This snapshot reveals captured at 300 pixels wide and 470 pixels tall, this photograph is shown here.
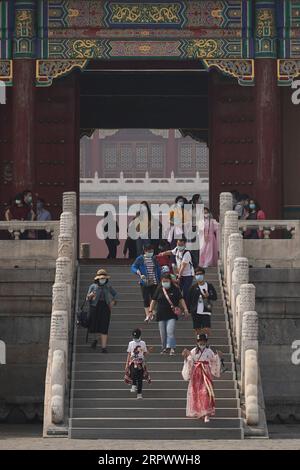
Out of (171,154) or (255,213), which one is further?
(171,154)

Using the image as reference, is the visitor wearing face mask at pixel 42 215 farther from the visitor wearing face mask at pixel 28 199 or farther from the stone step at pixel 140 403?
the stone step at pixel 140 403

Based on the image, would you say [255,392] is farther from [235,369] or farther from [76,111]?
[76,111]

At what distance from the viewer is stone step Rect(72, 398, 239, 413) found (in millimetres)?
30219

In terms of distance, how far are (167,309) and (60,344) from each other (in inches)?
96.2

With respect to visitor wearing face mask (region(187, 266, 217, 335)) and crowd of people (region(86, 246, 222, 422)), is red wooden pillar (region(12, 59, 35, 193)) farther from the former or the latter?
visitor wearing face mask (region(187, 266, 217, 335))

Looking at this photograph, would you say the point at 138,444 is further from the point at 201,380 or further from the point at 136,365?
A: the point at 136,365

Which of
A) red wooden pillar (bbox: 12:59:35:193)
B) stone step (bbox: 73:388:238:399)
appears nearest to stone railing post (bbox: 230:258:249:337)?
stone step (bbox: 73:388:238:399)

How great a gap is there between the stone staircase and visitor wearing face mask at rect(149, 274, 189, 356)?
9.8 inches

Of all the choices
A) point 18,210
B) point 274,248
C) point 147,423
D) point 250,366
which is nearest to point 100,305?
point 147,423

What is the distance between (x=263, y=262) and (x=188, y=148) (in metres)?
44.0

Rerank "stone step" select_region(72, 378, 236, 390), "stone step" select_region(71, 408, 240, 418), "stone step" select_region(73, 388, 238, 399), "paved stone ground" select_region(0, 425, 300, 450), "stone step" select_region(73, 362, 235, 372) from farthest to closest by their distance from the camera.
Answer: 1. "stone step" select_region(73, 362, 235, 372)
2. "stone step" select_region(72, 378, 236, 390)
3. "stone step" select_region(73, 388, 238, 399)
4. "stone step" select_region(71, 408, 240, 418)
5. "paved stone ground" select_region(0, 425, 300, 450)

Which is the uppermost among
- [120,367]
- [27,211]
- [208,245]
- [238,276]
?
[27,211]

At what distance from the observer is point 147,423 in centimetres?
2961

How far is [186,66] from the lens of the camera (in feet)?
140
